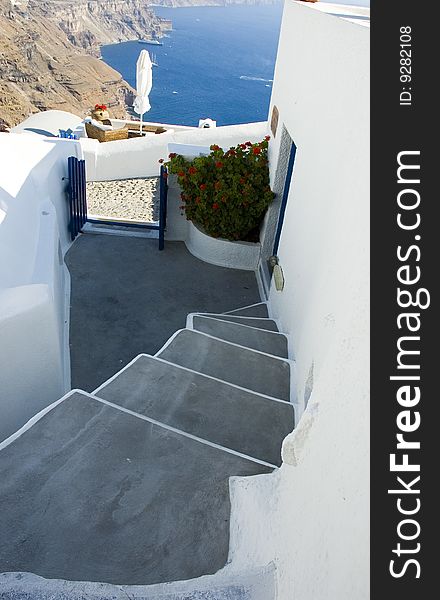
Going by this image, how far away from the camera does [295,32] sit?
8.05 metres

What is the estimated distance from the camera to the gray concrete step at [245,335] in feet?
21.6

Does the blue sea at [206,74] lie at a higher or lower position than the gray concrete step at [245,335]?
higher

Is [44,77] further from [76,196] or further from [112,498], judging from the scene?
[112,498]

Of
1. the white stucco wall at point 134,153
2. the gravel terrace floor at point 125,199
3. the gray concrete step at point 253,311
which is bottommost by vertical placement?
the gray concrete step at point 253,311

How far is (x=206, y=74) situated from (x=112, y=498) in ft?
406

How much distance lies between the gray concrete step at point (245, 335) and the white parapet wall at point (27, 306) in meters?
1.86

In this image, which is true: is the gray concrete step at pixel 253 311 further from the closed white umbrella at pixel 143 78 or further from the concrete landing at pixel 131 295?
the closed white umbrella at pixel 143 78

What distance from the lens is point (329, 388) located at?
2.62 meters

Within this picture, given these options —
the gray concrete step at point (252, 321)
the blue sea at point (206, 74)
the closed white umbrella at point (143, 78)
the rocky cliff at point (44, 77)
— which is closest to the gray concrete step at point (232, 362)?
the gray concrete step at point (252, 321)

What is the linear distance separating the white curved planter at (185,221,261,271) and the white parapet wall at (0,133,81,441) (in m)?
2.80

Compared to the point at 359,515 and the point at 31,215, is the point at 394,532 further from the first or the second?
the point at 31,215

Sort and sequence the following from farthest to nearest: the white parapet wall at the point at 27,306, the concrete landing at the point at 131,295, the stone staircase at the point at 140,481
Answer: the concrete landing at the point at 131,295
the white parapet wall at the point at 27,306
the stone staircase at the point at 140,481

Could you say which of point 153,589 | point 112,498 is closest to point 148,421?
point 112,498

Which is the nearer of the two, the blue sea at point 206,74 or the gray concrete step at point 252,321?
the gray concrete step at point 252,321
